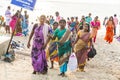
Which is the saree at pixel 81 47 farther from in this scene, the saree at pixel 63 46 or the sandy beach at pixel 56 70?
the saree at pixel 63 46

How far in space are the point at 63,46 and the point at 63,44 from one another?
56mm

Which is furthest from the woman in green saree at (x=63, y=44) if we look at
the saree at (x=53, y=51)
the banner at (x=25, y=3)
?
the banner at (x=25, y=3)

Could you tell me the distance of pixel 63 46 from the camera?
35.8ft

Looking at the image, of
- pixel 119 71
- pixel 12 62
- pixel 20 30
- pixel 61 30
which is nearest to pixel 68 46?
pixel 61 30

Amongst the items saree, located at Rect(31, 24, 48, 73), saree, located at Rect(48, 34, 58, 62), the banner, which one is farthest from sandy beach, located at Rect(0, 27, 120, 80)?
the banner

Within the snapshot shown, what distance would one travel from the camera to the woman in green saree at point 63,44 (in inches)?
426

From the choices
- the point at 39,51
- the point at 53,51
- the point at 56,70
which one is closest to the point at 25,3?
the point at 53,51

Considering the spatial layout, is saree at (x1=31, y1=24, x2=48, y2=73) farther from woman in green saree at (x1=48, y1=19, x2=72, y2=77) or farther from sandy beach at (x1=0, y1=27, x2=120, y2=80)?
woman in green saree at (x1=48, y1=19, x2=72, y2=77)

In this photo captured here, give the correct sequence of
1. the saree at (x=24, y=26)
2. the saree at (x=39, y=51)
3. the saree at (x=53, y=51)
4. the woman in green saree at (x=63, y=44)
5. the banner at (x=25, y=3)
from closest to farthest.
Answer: the saree at (x=39, y=51)
the woman in green saree at (x=63, y=44)
the banner at (x=25, y=3)
the saree at (x=53, y=51)
the saree at (x=24, y=26)

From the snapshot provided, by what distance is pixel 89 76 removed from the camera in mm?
11680

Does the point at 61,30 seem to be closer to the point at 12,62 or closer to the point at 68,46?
the point at 68,46

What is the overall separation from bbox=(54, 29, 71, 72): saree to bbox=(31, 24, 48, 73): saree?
0.44 meters

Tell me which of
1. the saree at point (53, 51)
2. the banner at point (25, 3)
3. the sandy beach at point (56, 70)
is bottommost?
the sandy beach at point (56, 70)

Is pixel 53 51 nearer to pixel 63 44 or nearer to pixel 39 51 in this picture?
pixel 63 44
